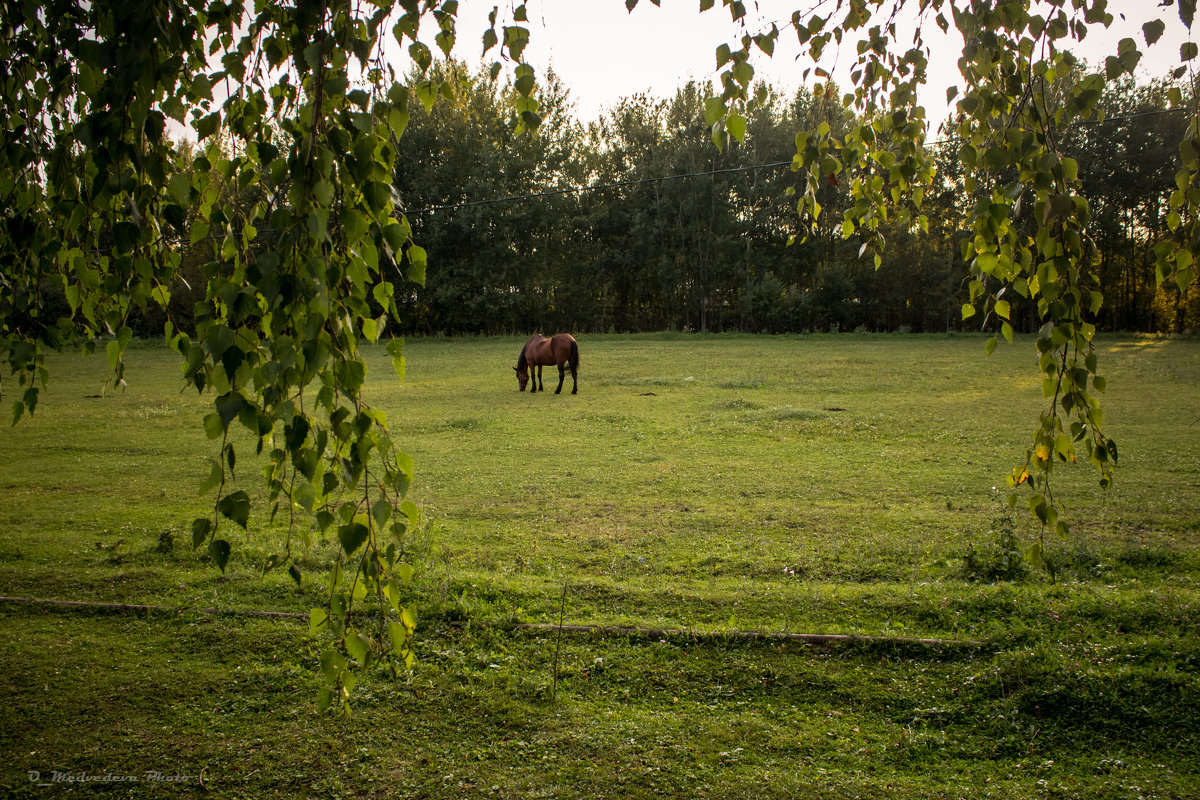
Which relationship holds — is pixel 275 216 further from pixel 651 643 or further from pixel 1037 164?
pixel 651 643

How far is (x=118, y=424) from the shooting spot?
12.8m

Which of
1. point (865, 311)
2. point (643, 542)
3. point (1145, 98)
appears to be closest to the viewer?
point (643, 542)

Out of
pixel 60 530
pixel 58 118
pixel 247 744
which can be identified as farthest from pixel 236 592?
pixel 58 118

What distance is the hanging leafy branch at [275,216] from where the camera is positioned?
146cm

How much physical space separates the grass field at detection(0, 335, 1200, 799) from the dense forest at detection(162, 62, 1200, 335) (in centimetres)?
3299

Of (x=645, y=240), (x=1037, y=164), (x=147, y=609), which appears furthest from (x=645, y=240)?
(x=1037, y=164)

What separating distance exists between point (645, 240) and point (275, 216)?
4305 cm

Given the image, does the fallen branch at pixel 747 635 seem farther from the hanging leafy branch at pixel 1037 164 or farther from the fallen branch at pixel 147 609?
the hanging leafy branch at pixel 1037 164

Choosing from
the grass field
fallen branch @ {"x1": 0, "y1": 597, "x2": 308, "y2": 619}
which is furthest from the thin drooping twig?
fallen branch @ {"x1": 0, "y1": 597, "x2": 308, "y2": 619}

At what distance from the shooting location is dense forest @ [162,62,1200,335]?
132ft

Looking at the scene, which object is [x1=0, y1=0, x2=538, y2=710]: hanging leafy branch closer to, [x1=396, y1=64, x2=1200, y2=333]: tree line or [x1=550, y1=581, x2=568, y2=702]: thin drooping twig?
[x1=550, y1=581, x2=568, y2=702]: thin drooping twig

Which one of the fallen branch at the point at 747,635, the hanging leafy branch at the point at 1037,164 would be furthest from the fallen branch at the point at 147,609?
the hanging leafy branch at the point at 1037,164

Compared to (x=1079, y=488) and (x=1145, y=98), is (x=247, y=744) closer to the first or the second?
(x=1079, y=488)

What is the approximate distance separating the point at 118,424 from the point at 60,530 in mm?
7330
